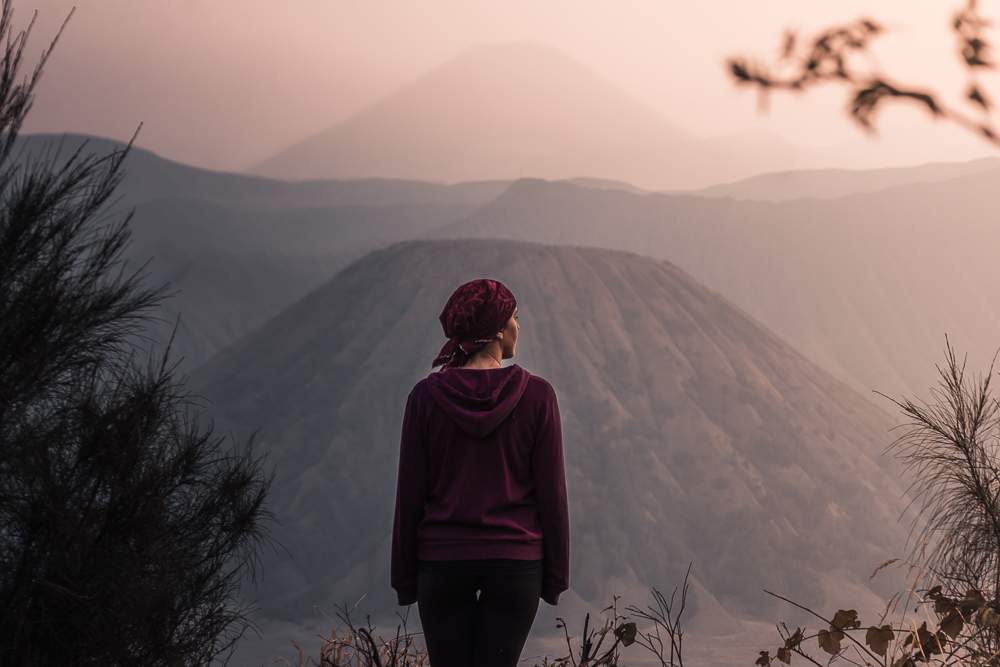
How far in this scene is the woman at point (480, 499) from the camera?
226 cm

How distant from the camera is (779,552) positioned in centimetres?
2091

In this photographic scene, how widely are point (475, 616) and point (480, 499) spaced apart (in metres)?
0.35

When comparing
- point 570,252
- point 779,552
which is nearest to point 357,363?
point 570,252

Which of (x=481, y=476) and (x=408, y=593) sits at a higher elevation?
(x=481, y=476)

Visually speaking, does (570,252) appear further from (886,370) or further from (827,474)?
(886,370)

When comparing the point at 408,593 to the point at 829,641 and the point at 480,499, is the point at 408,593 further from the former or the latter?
the point at 829,641

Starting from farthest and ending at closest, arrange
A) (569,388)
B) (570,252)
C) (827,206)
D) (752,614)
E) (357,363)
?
1. (827,206)
2. (570,252)
3. (357,363)
4. (569,388)
5. (752,614)

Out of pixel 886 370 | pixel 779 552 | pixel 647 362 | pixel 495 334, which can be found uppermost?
pixel 886 370

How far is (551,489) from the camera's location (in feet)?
7.59

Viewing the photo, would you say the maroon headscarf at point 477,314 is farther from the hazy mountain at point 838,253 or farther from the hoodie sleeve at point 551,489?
the hazy mountain at point 838,253

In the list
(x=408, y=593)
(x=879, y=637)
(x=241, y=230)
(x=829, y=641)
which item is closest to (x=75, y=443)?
(x=408, y=593)

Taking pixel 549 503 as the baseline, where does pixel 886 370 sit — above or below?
above

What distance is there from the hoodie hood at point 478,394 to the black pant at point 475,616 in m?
→ 0.42

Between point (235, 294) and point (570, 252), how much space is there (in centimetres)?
2232
